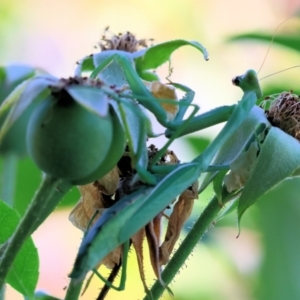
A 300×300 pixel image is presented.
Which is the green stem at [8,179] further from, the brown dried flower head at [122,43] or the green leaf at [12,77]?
the brown dried flower head at [122,43]

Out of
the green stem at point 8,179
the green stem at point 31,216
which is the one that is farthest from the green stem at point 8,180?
the green stem at point 31,216

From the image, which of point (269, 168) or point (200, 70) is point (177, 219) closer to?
point (269, 168)

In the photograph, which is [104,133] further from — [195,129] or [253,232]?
[253,232]

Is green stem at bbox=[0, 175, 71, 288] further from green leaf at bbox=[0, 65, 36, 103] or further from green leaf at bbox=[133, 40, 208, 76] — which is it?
green leaf at bbox=[0, 65, 36, 103]

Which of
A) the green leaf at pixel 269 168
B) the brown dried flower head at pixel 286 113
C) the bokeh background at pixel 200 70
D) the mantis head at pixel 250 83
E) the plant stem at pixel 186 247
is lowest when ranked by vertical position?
the bokeh background at pixel 200 70

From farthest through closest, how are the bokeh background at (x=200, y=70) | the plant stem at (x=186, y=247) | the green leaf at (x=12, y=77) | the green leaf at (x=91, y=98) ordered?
the bokeh background at (x=200, y=70)
the green leaf at (x=12, y=77)
the plant stem at (x=186, y=247)
the green leaf at (x=91, y=98)

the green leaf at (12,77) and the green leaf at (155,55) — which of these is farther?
the green leaf at (12,77)

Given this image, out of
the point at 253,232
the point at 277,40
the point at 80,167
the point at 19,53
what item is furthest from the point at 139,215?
the point at 19,53
